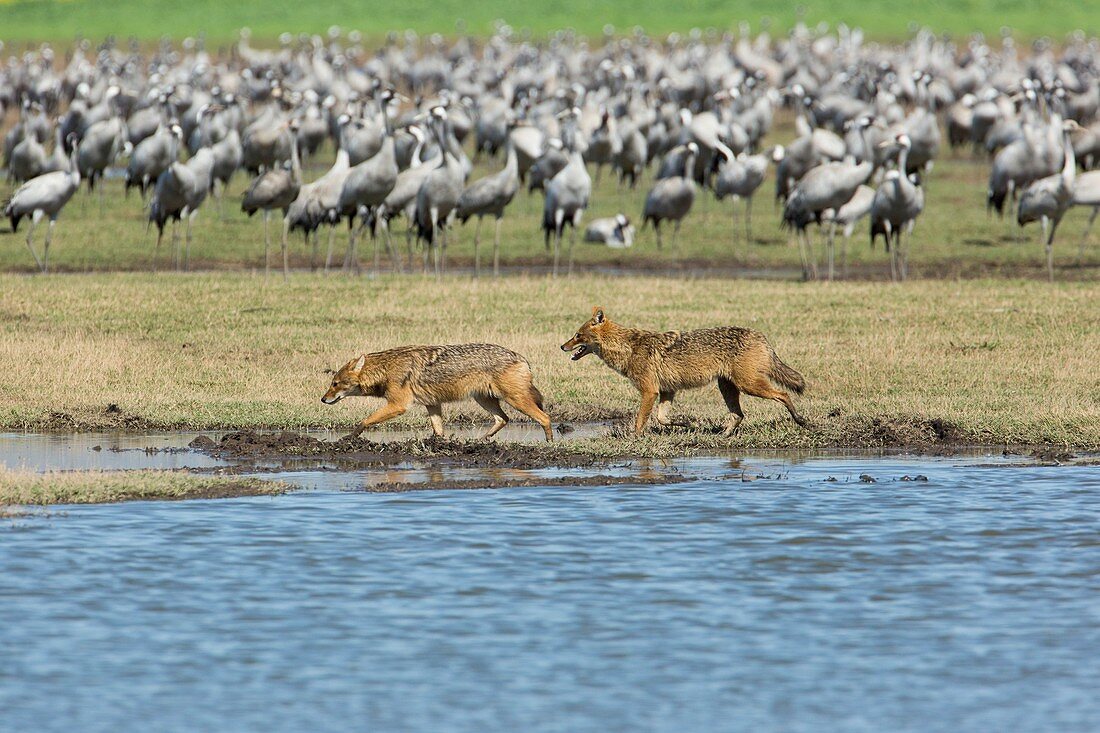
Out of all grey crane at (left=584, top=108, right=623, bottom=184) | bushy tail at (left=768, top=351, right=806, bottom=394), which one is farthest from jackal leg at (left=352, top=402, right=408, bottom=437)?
grey crane at (left=584, top=108, right=623, bottom=184)

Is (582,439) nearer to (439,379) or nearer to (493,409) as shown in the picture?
(493,409)

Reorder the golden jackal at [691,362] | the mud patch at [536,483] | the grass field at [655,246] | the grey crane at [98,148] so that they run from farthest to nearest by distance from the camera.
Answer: the grey crane at [98,148]
the grass field at [655,246]
the golden jackal at [691,362]
the mud patch at [536,483]

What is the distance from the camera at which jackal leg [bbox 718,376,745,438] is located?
12.2 meters

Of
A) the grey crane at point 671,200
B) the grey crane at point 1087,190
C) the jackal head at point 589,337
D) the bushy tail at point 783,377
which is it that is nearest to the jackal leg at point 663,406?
the jackal head at point 589,337

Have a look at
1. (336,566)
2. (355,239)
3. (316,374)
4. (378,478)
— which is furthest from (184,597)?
(355,239)

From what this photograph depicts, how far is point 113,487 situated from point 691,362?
155 inches

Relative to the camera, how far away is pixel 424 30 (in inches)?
2781

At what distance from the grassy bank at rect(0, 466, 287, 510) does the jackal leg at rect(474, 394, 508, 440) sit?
1.94 metres

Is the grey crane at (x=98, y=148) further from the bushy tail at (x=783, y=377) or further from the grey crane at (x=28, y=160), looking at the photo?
the bushy tail at (x=783, y=377)

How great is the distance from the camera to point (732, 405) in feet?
40.7

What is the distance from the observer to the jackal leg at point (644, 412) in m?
12.1

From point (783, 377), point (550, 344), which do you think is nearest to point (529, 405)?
point (783, 377)

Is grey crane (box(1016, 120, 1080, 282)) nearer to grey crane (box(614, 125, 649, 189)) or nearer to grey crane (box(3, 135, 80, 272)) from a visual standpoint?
grey crane (box(614, 125, 649, 189))

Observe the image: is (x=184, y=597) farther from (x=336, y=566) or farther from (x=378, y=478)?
(x=378, y=478)
